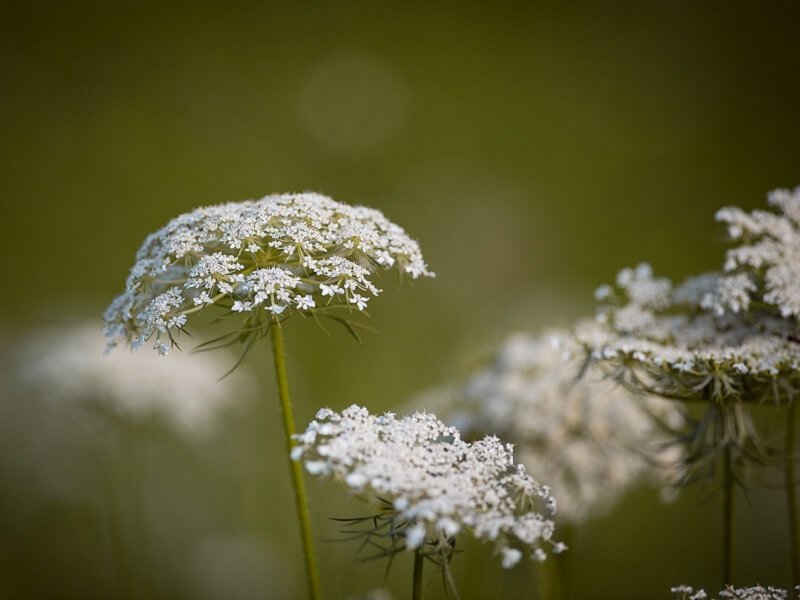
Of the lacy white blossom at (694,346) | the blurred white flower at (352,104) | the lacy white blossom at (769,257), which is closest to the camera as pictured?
the lacy white blossom at (694,346)

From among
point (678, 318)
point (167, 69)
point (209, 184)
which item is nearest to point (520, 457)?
point (678, 318)

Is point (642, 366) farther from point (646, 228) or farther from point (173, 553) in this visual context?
point (646, 228)

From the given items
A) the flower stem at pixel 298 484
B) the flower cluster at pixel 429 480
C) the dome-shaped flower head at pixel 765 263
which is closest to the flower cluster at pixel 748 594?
the flower cluster at pixel 429 480

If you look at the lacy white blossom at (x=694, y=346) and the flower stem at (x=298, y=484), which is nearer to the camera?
the flower stem at (x=298, y=484)

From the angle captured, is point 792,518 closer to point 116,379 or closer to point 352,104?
point 116,379

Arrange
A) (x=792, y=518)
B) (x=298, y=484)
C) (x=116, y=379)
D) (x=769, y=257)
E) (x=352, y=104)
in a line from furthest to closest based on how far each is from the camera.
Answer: (x=352, y=104), (x=116, y=379), (x=769, y=257), (x=792, y=518), (x=298, y=484)

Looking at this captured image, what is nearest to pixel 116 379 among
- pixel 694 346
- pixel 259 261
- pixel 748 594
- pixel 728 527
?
pixel 259 261

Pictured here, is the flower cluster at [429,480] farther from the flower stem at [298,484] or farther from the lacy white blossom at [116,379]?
the lacy white blossom at [116,379]
